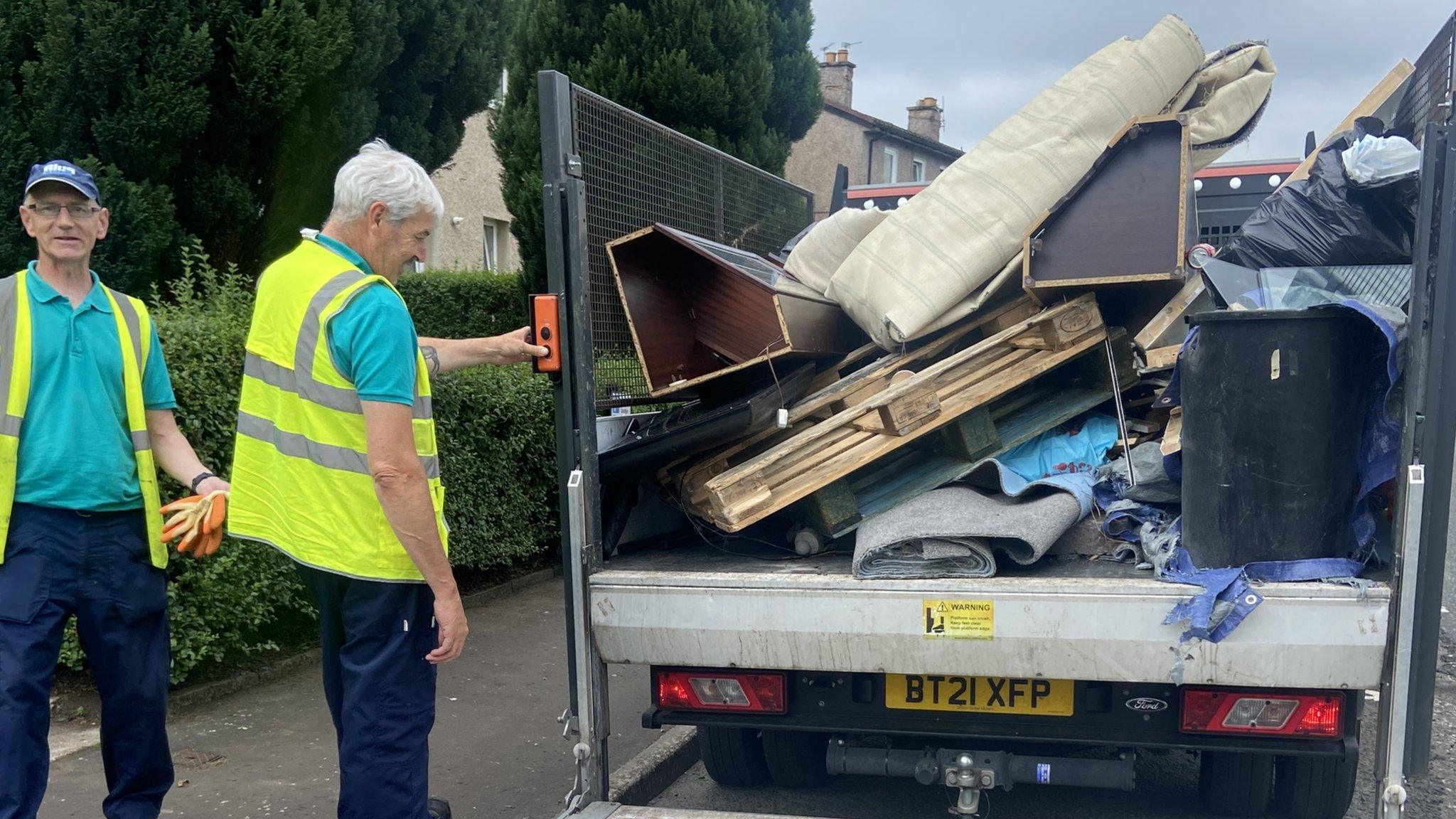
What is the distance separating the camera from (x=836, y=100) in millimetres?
29266

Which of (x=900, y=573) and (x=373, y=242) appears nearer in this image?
(x=373, y=242)

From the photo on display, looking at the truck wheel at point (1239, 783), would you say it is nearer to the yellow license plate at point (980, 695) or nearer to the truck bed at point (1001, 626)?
the yellow license plate at point (980, 695)

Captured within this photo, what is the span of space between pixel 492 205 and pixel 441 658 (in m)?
14.4

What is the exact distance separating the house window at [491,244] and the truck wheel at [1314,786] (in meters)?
14.6

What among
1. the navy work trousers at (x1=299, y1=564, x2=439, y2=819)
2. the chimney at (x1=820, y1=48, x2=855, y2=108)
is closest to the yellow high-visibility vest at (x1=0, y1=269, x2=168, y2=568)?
the navy work trousers at (x1=299, y1=564, x2=439, y2=819)

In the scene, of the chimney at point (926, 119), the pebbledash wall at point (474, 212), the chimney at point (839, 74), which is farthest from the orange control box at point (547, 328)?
the chimney at point (926, 119)

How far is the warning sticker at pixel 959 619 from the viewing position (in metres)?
2.85

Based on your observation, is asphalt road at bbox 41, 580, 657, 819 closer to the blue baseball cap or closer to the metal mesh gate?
the metal mesh gate

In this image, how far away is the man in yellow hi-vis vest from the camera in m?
2.63

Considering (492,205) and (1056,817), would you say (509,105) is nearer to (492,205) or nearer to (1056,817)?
(1056,817)

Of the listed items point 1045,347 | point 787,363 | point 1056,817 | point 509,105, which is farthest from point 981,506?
point 509,105

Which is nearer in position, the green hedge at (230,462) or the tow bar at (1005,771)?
the tow bar at (1005,771)

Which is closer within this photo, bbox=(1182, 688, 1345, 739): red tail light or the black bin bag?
bbox=(1182, 688, 1345, 739): red tail light

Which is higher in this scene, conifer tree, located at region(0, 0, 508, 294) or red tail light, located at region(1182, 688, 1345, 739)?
conifer tree, located at region(0, 0, 508, 294)
